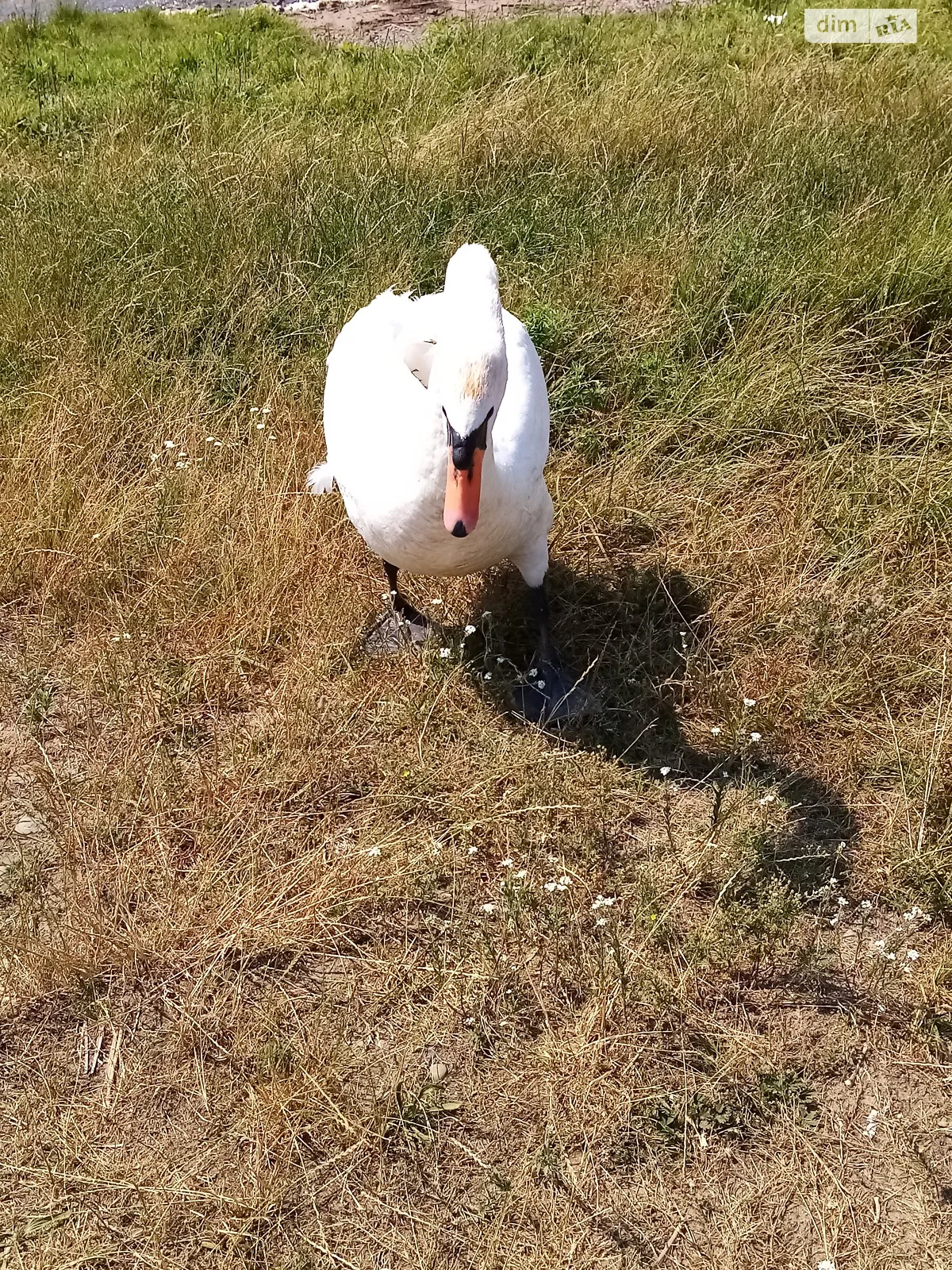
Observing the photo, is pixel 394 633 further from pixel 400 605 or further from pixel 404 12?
pixel 404 12

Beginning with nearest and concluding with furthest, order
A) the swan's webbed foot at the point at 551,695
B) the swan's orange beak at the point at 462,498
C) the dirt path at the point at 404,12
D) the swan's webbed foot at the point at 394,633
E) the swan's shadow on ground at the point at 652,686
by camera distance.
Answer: the swan's orange beak at the point at 462,498 → the swan's shadow on ground at the point at 652,686 → the swan's webbed foot at the point at 551,695 → the swan's webbed foot at the point at 394,633 → the dirt path at the point at 404,12

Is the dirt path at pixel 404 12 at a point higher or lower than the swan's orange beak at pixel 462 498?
higher

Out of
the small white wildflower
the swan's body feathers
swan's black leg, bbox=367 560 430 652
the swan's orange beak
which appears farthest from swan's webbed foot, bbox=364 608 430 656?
the small white wildflower

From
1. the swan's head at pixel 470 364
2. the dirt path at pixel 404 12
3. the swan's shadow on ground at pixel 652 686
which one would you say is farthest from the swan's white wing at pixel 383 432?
the dirt path at pixel 404 12

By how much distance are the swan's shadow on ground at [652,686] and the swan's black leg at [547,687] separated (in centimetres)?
5

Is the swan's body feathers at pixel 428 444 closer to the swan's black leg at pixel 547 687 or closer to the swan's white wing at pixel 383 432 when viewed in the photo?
the swan's white wing at pixel 383 432

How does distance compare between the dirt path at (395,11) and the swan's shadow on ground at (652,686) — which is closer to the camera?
the swan's shadow on ground at (652,686)

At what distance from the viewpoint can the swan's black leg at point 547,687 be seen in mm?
3463

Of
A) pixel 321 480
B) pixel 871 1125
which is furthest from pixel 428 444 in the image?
pixel 871 1125

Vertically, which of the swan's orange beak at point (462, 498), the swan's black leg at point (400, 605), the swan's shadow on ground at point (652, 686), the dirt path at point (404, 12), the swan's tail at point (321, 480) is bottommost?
the swan's shadow on ground at point (652, 686)

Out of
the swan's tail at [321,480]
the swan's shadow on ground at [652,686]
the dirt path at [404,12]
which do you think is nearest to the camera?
the swan's shadow on ground at [652,686]

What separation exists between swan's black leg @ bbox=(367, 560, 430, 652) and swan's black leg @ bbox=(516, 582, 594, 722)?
38 cm

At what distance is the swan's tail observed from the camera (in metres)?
4.02

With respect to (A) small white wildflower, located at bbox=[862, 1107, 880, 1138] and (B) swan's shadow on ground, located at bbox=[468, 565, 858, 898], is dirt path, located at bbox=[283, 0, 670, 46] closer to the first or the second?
(B) swan's shadow on ground, located at bbox=[468, 565, 858, 898]
